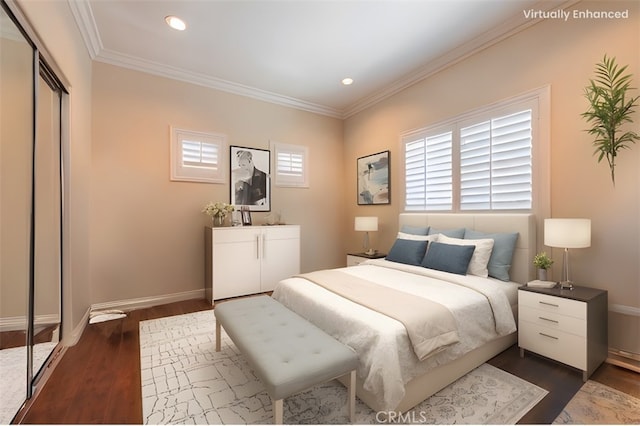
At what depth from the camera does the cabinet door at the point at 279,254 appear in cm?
406

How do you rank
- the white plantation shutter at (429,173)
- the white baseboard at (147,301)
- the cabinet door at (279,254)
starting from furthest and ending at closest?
the cabinet door at (279,254)
the white plantation shutter at (429,173)
the white baseboard at (147,301)

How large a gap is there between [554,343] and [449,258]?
983mm

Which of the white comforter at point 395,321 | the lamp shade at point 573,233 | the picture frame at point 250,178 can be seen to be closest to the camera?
the white comforter at point 395,321

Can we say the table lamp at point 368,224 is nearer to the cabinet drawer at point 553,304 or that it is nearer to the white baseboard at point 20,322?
the cabinet drawer at point 553,304

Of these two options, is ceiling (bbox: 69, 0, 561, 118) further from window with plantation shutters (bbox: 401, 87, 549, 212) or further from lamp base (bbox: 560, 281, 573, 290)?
lamp base (bbox: 560, 281, 573, 290)

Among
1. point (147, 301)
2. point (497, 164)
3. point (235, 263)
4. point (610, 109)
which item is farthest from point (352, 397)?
point (147, 301)

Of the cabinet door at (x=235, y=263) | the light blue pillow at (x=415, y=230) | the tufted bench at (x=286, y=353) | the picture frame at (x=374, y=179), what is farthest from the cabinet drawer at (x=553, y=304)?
the cabinet door at (x=235, y=263)

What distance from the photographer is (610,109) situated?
215 cm

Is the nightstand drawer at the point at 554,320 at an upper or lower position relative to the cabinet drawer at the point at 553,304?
lower

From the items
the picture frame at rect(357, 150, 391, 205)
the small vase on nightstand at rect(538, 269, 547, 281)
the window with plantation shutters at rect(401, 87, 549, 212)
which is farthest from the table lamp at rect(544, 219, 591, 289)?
the picture frame at rect(357, 150, 391, 205)

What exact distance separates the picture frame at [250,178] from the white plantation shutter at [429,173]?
216 cm

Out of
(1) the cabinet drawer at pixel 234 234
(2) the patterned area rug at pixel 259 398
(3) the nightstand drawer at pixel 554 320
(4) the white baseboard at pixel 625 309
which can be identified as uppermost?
(1) the cabinet drawer at pixel 234 234

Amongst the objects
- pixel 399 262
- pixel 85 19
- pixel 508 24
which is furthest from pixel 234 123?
pixel 508 24

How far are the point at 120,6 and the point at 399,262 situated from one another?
12.5ft
